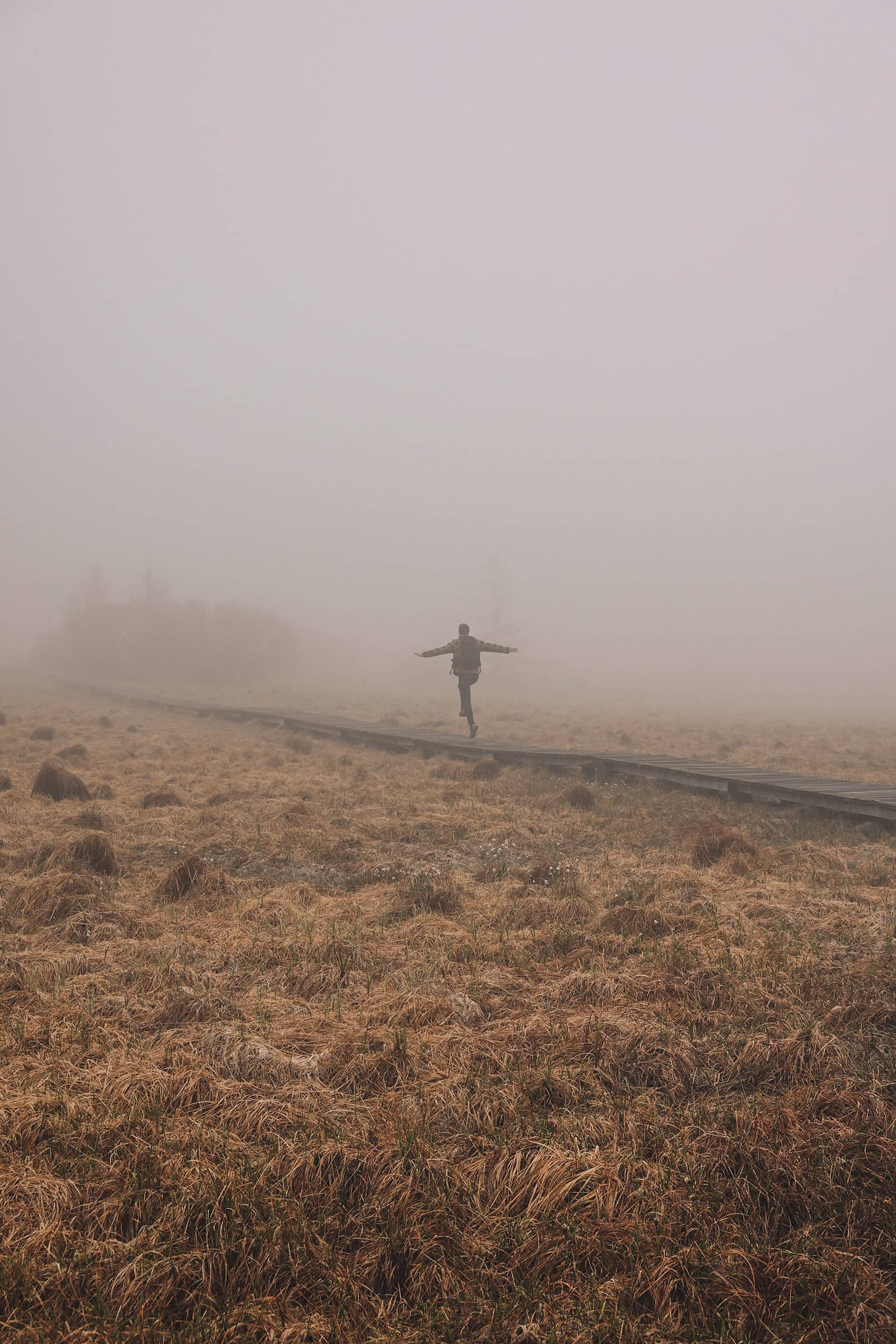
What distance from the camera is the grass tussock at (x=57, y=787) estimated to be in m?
9.86

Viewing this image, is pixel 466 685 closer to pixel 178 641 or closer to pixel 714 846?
pixel 714 846

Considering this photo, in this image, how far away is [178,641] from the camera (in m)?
52.0

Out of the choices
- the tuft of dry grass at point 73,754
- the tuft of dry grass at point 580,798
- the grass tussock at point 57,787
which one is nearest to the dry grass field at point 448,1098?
the tuft of dry grass at point 580,798

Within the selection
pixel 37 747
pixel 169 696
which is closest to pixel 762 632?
pixel 169 696

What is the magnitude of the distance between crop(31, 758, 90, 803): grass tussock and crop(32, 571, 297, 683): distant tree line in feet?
135

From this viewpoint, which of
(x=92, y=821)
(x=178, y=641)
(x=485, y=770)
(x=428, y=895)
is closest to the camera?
(x=428, y=895)

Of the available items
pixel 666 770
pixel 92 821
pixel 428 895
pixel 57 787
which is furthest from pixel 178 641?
pixel 428 895

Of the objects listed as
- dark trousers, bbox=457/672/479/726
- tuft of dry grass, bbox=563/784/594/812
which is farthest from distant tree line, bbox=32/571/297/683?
tuft of dry grass, bbox=563/784/594/812

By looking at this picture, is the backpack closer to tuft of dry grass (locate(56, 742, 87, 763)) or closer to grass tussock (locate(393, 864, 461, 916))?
tuft of dry grass (locate(56, 742, 87, 763))

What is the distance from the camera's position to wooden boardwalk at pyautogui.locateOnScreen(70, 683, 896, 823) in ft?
28.6

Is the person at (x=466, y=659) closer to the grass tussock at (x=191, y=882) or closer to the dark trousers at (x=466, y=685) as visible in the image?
the dark trousers at (x=466, y=685)

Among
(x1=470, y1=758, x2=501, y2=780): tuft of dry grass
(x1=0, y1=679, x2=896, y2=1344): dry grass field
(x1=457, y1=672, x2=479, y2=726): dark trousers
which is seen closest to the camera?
(x1=0, y1=679, x2=896, y2=1344): dry grass field

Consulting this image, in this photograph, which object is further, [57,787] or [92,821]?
[57,787]

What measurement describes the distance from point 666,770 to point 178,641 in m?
47.8
